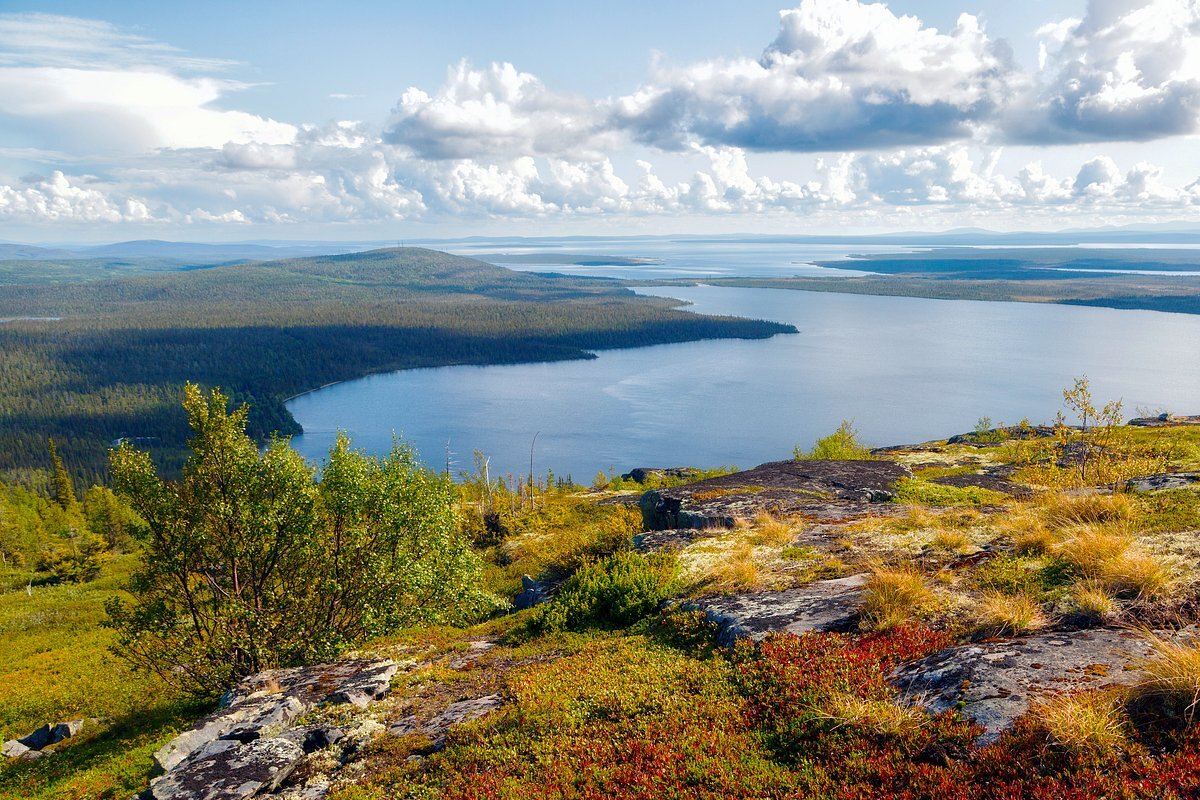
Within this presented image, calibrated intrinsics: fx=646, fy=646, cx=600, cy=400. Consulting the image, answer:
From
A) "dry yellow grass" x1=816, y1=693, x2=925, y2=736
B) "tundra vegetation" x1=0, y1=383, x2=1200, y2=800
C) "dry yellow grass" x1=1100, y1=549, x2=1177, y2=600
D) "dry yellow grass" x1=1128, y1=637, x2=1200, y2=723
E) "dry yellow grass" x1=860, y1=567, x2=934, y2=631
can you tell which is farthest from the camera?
"dry yellow grass" x1=860, y1=567, x2=934, y2=631

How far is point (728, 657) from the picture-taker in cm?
1420

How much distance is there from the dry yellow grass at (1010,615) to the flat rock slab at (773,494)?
14855mm

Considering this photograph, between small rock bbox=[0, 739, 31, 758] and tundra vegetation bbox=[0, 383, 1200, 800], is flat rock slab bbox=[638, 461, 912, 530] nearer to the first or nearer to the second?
tundra vegetation bbox=[0, 383, 1200, 800]

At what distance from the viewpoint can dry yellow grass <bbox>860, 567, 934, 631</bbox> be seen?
45.2 feet

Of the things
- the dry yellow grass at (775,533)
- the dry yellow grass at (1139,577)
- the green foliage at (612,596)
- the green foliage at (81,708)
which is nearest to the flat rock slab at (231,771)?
the green foliage at (81,708)

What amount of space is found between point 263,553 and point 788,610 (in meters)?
18.5

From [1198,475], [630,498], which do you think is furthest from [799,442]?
[1198,475]

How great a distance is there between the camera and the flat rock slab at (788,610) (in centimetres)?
1466

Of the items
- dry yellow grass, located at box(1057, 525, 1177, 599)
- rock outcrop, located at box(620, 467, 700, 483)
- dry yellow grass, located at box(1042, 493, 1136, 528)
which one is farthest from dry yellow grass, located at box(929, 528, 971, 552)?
rock outcrop, located at box(620, 467, 700, 483)

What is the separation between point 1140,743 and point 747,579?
34.4 feet

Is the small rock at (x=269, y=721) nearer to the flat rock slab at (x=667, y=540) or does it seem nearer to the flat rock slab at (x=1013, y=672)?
the flat rock slab at (x=667, y=540)

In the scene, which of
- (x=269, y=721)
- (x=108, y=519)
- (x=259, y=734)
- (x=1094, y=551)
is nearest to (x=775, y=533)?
(x=1094, y=551)

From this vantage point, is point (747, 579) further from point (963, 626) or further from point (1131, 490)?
point (1131, 490)

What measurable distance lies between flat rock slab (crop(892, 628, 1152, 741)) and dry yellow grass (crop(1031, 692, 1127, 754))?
1.76 feet
